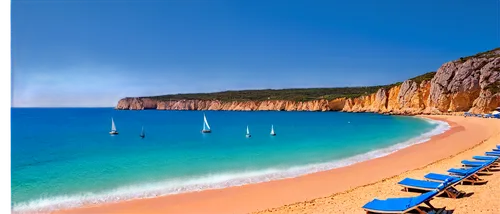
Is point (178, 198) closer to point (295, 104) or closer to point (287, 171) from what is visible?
point (287, 171)

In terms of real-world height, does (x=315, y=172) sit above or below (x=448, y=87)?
below

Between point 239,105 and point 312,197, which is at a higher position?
point 239,105

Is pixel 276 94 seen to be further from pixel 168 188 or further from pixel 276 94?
pixel 168 188

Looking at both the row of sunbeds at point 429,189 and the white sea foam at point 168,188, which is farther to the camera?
the white sea foam at point 168,188

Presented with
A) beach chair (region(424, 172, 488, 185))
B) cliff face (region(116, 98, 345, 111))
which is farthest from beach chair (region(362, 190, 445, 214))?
cliff face (region(116, 98, 345, 111))

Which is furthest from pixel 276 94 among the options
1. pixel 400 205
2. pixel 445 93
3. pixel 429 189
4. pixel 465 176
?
pixel 400 205

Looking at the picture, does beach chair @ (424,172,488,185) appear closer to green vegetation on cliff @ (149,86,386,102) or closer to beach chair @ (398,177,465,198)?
beach chair @ (398,177,465,198)

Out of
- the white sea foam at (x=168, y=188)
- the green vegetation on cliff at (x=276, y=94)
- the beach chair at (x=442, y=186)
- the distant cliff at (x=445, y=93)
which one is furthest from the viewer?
the green vegetation on cliff at (x=276, y=94)

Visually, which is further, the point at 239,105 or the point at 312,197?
the point at 239,105

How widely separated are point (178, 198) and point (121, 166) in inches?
372

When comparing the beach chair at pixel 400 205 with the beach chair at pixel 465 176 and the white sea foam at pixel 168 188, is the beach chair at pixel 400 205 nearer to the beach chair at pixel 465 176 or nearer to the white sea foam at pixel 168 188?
the beach chair at pixel 465 176

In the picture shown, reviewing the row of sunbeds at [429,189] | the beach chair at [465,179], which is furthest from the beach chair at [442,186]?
the beach chair at [465,179]

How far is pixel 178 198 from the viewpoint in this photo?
39.6 feet
